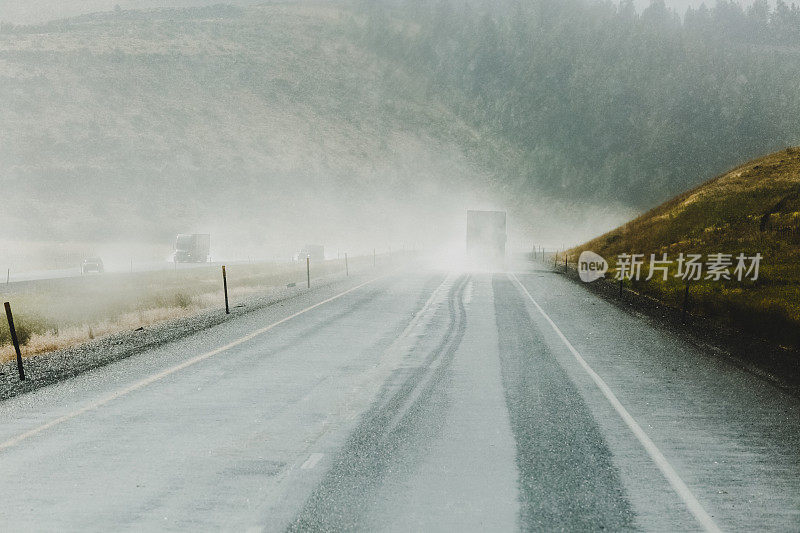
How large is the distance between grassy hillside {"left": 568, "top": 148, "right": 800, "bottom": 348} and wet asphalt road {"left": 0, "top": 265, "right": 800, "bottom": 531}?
202 inches

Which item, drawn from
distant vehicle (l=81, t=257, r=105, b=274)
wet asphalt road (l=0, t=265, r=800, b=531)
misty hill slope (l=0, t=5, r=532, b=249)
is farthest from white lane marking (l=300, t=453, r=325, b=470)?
misty hill slope (l=0, t=5, r=532, b=249)

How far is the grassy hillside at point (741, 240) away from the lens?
16.4m

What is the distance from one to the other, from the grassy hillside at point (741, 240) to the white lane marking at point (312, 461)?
11018mm

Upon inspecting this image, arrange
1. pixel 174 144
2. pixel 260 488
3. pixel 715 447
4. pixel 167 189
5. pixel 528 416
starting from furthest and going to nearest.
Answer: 1. pixel 174 144
2. pixel 167 189
3. pixel 528 416
4. pixel 715 447
5. pixel 260 488

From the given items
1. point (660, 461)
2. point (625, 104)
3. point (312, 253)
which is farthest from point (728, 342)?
point (625, 104)

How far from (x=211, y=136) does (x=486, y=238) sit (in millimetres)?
81496

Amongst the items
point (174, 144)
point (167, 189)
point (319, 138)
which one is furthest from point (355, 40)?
→ point (167, 189)

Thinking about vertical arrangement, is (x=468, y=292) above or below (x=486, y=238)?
below

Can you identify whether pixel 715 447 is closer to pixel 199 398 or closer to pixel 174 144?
pixel 199 398

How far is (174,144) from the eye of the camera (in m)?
102

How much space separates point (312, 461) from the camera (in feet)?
19.4

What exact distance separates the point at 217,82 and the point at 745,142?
12409 centimetres

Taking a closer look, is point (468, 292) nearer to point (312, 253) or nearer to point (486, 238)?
point (486, 238)

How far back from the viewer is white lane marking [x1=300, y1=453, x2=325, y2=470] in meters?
5.75
